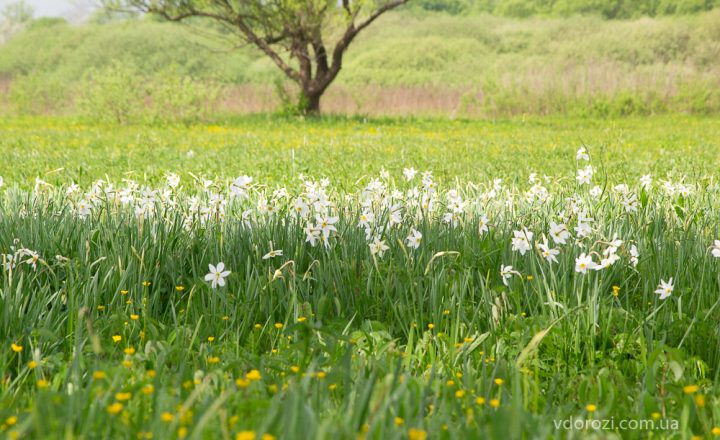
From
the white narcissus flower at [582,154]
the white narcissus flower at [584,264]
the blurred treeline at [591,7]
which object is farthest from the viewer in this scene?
the blurred treeline at [591,7]

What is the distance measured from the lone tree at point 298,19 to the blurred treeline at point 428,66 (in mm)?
748

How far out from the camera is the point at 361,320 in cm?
271

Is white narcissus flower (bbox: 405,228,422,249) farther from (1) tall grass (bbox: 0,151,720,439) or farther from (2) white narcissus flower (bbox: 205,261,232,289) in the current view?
(2) white narcissus flower (bbox: 205,261,232,289)

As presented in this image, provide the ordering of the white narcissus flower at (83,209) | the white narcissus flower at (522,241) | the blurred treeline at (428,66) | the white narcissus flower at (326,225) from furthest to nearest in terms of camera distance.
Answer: the blurred treeline at (428,66) < the white narcissus flower at (83,209) < the white narcissus flower at (326,225) < the white narcissus flower at (522,241)

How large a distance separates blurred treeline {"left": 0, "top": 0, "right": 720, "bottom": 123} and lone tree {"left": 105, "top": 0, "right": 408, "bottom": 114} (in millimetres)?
748

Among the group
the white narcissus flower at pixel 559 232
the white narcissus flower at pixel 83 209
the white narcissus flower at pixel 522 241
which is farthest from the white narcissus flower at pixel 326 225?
the white narcissus flower at pixel 83 209

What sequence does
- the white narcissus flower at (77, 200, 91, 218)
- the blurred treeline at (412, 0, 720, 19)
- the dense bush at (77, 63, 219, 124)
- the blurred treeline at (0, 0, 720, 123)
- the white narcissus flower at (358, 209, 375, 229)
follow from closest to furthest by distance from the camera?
1. the white narcissus flower at (358, 209, 375, 229)
2. the white narcissus flower at (77, 200, 91, 218)
3. the dense bush at (77, 63, 219, 124)
4. the blurred treeline at (0, 0, 720, 123)
5. the blurred treeline at (412, 0, 720, 19)

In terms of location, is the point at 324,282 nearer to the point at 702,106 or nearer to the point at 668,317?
the point at 668,317

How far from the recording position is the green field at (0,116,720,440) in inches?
61.5

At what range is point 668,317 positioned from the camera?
2.52 meters

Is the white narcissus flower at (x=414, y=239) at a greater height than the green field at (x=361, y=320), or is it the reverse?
the white narcissus flower at (x=414, y=239)

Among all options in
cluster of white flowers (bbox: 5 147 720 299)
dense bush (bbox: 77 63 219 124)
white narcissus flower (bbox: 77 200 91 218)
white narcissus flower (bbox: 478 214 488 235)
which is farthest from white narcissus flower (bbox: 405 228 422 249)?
dense bush (bbox: 77 63 219 124)

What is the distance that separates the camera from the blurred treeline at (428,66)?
19516 mm

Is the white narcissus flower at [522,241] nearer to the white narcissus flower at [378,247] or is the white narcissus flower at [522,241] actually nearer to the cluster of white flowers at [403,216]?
the cluster of white flowers at [403,216]
